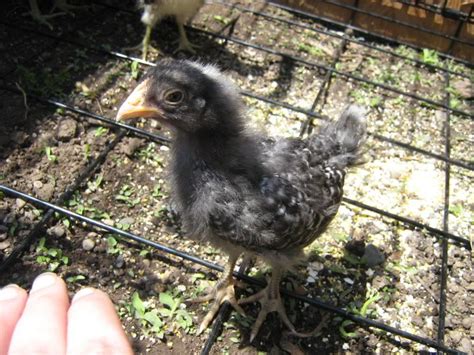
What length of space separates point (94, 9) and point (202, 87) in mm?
2766

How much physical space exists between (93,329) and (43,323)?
0.12m

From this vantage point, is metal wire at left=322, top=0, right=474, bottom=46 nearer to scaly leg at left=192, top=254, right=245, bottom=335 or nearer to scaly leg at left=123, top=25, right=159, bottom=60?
scaly leg at left=123, top=25, right=159, bottom=60

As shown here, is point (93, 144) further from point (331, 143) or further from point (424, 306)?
point (424, 306)

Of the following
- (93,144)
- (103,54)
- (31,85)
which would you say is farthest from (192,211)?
(103,54)

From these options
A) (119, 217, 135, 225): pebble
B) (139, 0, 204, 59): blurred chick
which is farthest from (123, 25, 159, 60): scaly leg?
(119, 217, 135, 225): pebble

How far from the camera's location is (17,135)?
119 inches

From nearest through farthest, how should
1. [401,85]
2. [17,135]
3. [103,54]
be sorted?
[17,135]
[103,54]
[401,85]

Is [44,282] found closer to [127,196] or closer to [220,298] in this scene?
[220,298]

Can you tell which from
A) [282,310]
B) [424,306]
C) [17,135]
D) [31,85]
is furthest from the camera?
[31,85]

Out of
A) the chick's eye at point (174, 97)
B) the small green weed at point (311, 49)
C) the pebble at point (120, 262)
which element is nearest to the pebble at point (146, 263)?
the pebble at point (120, 262)

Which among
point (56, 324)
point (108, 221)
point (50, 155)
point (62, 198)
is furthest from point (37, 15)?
point (56, 324)

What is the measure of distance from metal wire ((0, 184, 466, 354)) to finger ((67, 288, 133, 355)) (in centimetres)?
127

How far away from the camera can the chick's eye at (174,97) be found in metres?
1.94

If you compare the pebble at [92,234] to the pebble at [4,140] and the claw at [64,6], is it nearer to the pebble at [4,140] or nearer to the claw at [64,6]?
the pebble at [4,140]
